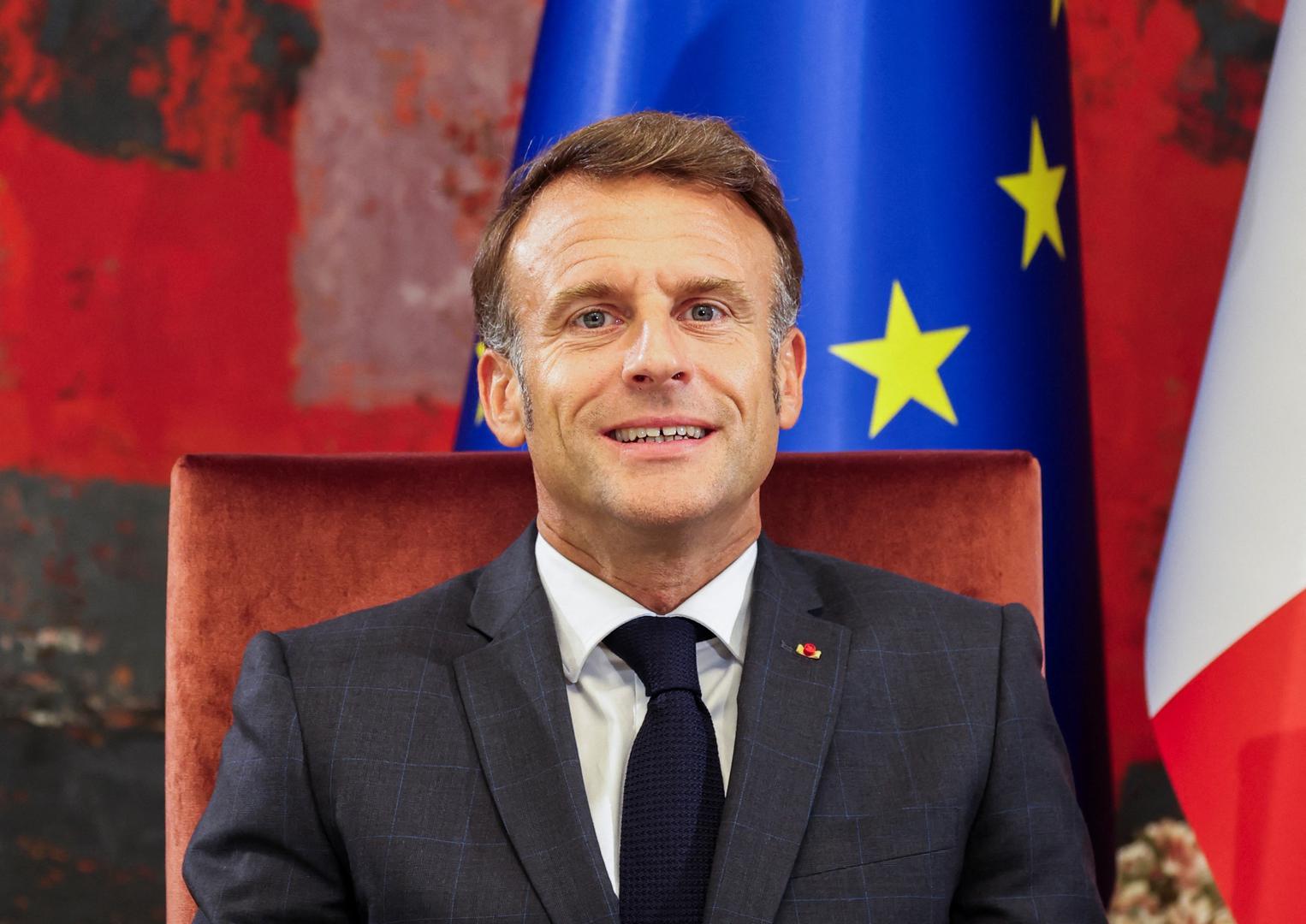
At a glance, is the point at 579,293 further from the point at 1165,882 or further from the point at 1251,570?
the point at 1165,882

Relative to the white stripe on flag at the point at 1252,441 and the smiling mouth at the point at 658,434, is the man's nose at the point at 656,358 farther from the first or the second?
the white stripe on flag at the point at 1252,441

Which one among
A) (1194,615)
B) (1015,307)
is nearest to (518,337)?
(1015,307)

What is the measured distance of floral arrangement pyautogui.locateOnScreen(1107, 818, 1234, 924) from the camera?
93.4 inches

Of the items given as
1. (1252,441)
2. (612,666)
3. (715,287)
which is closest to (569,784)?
(612,666)

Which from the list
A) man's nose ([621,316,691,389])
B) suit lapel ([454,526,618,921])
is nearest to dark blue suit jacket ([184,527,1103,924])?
suit lapel ([454,526,618,921])

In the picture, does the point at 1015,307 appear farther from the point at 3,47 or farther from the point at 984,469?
the point at 3,47

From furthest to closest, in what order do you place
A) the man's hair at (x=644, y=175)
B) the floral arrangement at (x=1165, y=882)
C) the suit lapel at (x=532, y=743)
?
1. the floral arrangement at (x=1165, y=882)
2. the man's hair at (x=644, y=175)
3. the suit lapel at (x=532, y=743)

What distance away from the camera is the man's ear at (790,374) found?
150 centimetres

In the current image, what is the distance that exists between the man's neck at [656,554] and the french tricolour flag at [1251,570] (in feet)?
2.39

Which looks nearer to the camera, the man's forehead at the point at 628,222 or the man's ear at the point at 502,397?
the man's forehead at the point at 628,222

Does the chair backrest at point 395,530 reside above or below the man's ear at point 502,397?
below

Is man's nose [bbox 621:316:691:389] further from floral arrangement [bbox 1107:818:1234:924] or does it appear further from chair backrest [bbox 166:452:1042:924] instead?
floral arrangement [bbox 1107:818:1234:924]

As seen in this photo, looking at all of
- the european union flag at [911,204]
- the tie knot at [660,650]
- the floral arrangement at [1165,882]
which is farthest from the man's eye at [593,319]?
the floral arrangement at [1165,882]

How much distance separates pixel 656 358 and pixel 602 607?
0.96ft
